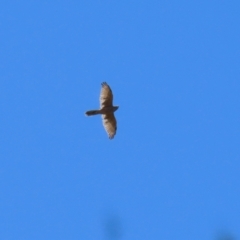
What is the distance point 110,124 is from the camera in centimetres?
3650

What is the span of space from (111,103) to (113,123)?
762 millimetres

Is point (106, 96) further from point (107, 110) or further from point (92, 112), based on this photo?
point (92, 112)

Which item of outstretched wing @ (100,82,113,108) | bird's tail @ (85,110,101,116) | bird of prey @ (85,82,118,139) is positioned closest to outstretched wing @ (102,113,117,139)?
bird of prey @ (85,82,118,139)

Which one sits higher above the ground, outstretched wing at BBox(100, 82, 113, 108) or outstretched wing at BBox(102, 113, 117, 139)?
outstretched wing at BBox(100, 82, 113, 108)

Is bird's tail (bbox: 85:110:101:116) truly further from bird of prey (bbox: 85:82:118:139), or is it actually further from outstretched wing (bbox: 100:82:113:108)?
outstretched wing (bbox: 100:82:113:108)

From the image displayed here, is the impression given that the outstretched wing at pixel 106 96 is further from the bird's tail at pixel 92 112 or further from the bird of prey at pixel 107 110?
the bird's tail at pixel 92 112

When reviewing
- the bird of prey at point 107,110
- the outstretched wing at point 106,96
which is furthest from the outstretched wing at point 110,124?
the outstretched wing at point 106,96

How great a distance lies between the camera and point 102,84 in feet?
120

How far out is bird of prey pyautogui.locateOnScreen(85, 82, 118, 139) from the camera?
3625 centimetres

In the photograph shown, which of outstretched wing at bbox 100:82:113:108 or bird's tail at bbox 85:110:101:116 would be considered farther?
outstretched wing at bbox 100:82:113:108

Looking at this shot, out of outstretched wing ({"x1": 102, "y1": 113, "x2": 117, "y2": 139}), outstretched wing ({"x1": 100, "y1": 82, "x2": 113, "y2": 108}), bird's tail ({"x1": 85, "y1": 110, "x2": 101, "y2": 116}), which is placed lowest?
outstretched wing ({"x1": 102, "y1": 113, "x2": 117, "y2": 139})

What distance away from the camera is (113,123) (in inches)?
1437

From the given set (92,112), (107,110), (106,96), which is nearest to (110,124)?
(107,110)

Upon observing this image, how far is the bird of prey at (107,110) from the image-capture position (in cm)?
3625
